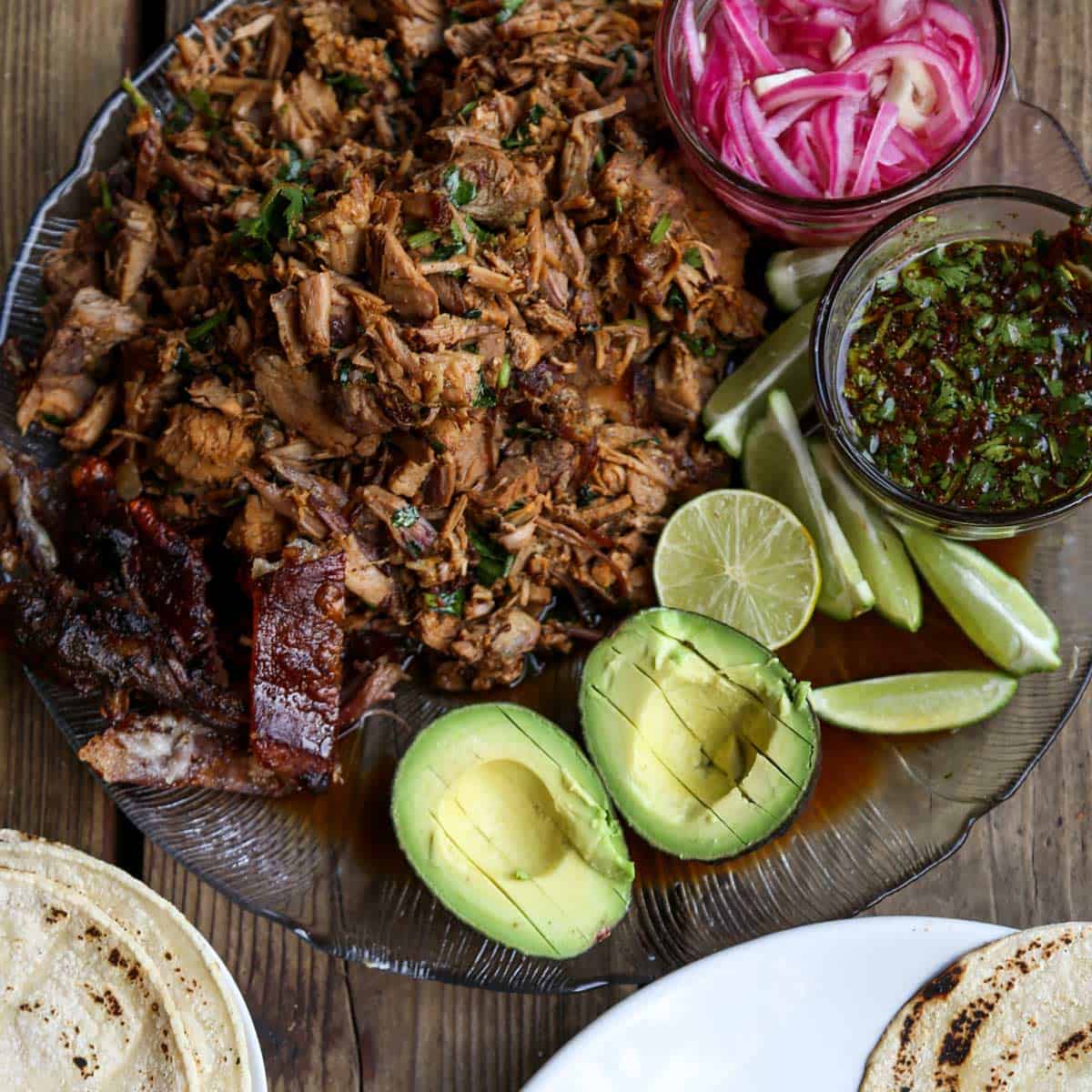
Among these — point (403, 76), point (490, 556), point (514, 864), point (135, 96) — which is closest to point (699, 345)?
point (490, 556)

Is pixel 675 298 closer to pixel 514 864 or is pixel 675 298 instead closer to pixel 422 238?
pixel 422 238

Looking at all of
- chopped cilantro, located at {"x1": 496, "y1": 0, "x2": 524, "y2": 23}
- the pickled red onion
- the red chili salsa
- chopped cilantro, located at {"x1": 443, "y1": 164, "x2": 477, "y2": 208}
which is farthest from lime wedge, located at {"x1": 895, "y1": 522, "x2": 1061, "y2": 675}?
chopped cilantro, located at {"x1": 496, "y1": 0, "x2": 524, "y2": 23}

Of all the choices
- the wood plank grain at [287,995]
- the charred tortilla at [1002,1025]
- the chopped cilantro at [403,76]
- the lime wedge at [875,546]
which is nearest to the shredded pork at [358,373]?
the chopped cilantro at [403,76]

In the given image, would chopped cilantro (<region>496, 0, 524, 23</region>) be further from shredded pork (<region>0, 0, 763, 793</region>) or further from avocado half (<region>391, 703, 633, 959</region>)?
avocado half (<region>391, 703, 633, 959</region>)

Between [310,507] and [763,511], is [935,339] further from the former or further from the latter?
[310,507]

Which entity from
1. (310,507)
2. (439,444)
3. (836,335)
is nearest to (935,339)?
(836,335)
